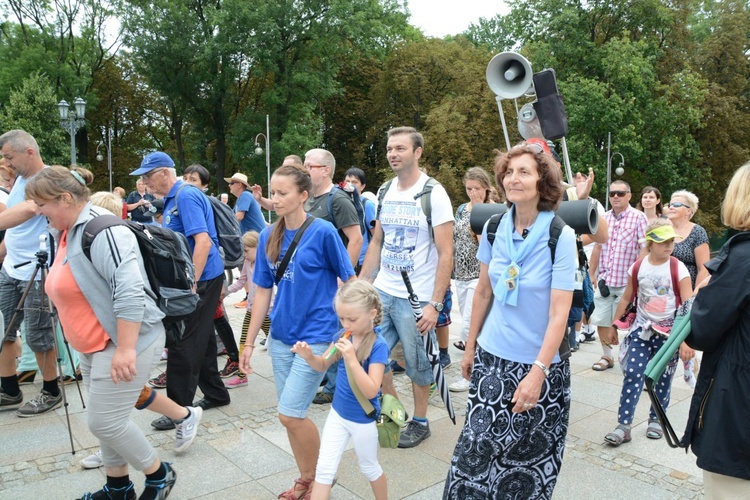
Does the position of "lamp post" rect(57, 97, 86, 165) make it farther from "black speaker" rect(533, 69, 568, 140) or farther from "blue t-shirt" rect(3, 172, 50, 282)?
"black speaker" rect(533, 69, 568, 140)

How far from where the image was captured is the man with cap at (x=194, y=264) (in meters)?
4.46

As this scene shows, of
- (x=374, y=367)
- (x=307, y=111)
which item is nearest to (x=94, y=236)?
(x=374, y=367)

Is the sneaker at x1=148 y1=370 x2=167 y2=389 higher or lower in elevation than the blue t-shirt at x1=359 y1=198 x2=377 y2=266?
lower

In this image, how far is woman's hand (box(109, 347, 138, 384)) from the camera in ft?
9.90

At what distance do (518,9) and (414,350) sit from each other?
31912mm

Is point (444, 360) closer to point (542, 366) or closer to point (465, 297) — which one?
point (465, 297)

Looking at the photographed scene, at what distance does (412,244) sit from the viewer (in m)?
4.21

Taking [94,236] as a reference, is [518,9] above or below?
above

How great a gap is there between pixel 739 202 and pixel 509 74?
13.0 ft

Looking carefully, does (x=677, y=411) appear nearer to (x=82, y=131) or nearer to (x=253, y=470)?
(x=253, y=470)

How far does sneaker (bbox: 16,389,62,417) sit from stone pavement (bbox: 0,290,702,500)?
77mm

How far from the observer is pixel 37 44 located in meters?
31.6

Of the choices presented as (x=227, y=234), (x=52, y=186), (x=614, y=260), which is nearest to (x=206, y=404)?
(x=227, y=234)

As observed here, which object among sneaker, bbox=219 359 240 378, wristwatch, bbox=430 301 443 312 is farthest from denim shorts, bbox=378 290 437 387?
sneaker, bbox=219 359 240 378
